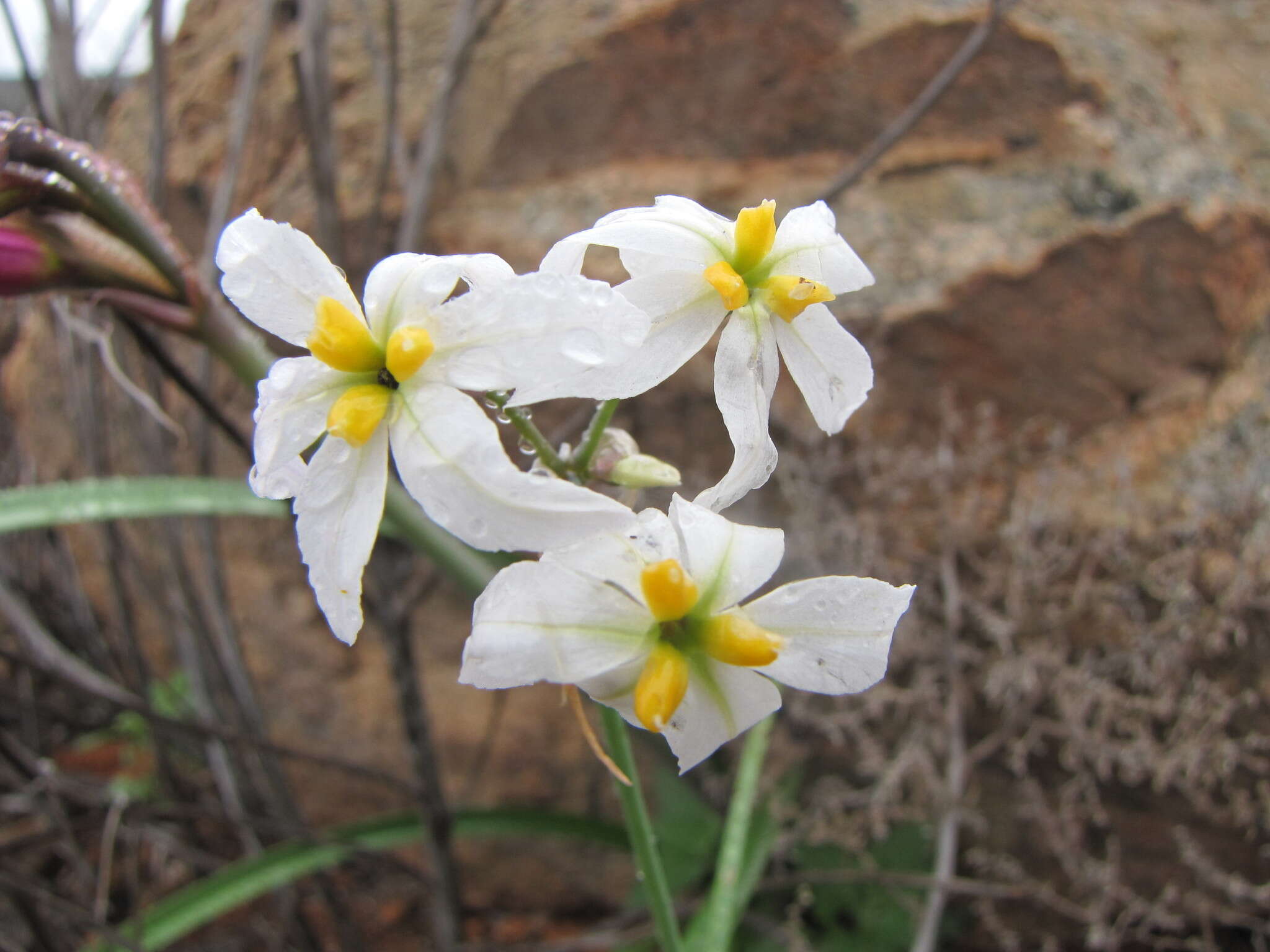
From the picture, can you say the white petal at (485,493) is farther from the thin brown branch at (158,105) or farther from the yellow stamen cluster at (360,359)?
the thin brown branch at (158,105)

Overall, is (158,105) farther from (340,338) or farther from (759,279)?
(759,279)

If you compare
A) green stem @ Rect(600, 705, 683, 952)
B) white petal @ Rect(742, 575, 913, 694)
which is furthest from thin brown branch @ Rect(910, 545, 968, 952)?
white petal @ Rect(742, 575, 913, 694)

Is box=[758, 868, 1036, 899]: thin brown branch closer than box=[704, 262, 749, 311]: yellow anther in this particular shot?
No

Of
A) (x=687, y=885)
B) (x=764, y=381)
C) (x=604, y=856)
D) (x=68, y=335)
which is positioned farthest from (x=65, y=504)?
(x=604, y=856)

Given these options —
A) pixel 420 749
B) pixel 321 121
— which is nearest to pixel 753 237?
pixel 321 121

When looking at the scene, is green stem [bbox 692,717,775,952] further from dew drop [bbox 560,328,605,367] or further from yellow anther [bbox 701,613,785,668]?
dew drop [bbox 560,328,605,367]

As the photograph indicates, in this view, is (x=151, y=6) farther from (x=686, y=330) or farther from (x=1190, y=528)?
(x=1190, y=528)
